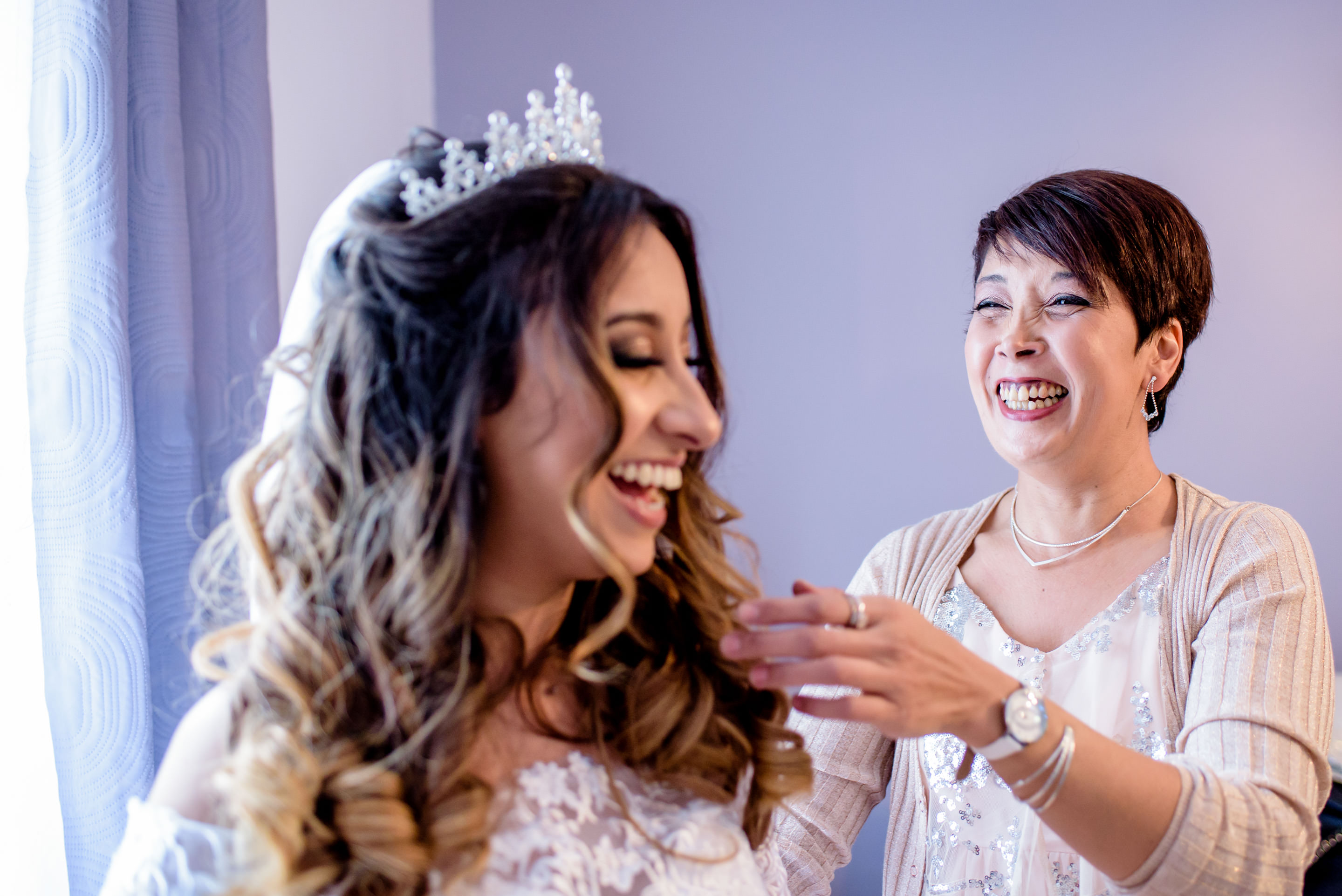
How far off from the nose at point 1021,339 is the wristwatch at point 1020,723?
2.02 feet

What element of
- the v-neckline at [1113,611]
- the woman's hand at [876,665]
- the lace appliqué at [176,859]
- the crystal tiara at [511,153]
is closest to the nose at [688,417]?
the woman's hand at [876,665]

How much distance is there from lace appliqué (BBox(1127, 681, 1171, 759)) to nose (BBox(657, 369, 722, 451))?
2.65 feet

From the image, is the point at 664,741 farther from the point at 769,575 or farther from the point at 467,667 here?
the point at 769,575

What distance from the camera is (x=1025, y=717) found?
98cm

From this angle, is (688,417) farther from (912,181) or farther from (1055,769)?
(912,181)

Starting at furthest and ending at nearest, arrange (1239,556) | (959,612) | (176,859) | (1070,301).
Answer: (959,612)
(1070,301)
(1239,556)
(176,859)

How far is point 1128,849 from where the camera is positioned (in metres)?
1.05

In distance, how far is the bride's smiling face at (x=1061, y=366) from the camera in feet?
4.59

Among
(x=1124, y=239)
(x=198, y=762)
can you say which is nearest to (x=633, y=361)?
(x=198, y=762)

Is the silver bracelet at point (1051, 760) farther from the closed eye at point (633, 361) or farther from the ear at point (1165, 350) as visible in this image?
the ear at point (1165, 350)

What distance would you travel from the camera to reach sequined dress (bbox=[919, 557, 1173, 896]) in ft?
4.34

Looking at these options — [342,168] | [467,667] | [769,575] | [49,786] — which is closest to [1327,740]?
[467,667]

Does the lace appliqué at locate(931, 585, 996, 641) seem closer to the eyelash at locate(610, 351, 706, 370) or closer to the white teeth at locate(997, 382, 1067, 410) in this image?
the white teeth at locate(997, 382, 1067, 410)

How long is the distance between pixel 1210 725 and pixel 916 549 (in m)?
0.52
